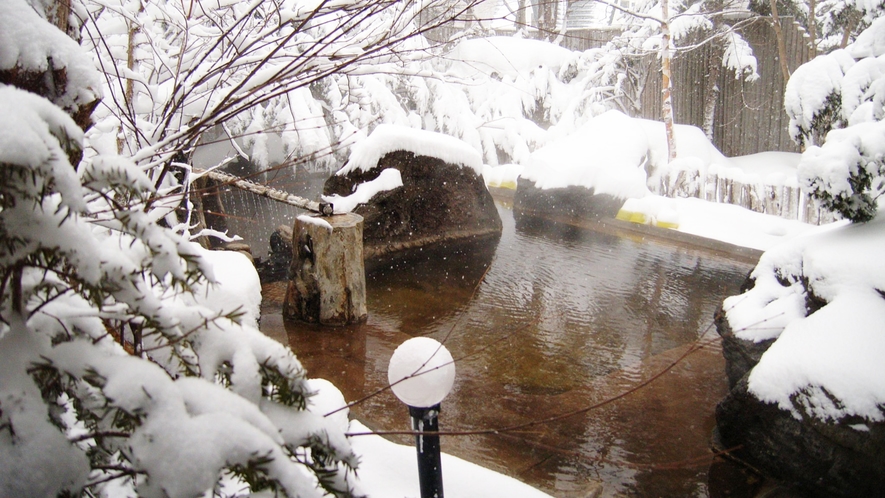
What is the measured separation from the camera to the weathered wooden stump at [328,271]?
445 cm

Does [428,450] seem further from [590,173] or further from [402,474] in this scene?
[590,173]

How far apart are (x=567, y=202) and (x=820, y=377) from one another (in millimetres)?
6158

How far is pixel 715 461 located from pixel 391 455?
1.69 meters

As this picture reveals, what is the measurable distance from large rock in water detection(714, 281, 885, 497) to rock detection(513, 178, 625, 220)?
5.55 meters

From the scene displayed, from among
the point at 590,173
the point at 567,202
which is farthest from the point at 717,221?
the point at 567,202

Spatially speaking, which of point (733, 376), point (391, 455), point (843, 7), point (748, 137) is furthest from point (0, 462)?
point (748, 137)

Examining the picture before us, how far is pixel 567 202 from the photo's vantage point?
855 cm

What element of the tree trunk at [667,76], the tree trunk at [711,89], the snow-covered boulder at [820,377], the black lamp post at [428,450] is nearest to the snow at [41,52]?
the black lamp post at [428,450]

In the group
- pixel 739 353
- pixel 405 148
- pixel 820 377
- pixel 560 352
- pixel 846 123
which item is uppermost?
pixel 846 123

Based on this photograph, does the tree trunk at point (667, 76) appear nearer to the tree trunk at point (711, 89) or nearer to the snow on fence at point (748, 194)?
the snow on fence at point (748, 194)

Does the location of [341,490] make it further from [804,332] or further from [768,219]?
[768,219]

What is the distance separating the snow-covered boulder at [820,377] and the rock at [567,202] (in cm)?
497

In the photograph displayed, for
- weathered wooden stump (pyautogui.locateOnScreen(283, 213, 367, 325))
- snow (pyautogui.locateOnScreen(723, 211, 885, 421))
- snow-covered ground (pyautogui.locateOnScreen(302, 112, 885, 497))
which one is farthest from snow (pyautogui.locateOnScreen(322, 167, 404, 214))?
snow (pyautogui.locateOnScreen(723, 211, 885, 421))

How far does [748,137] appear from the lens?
471 inches
